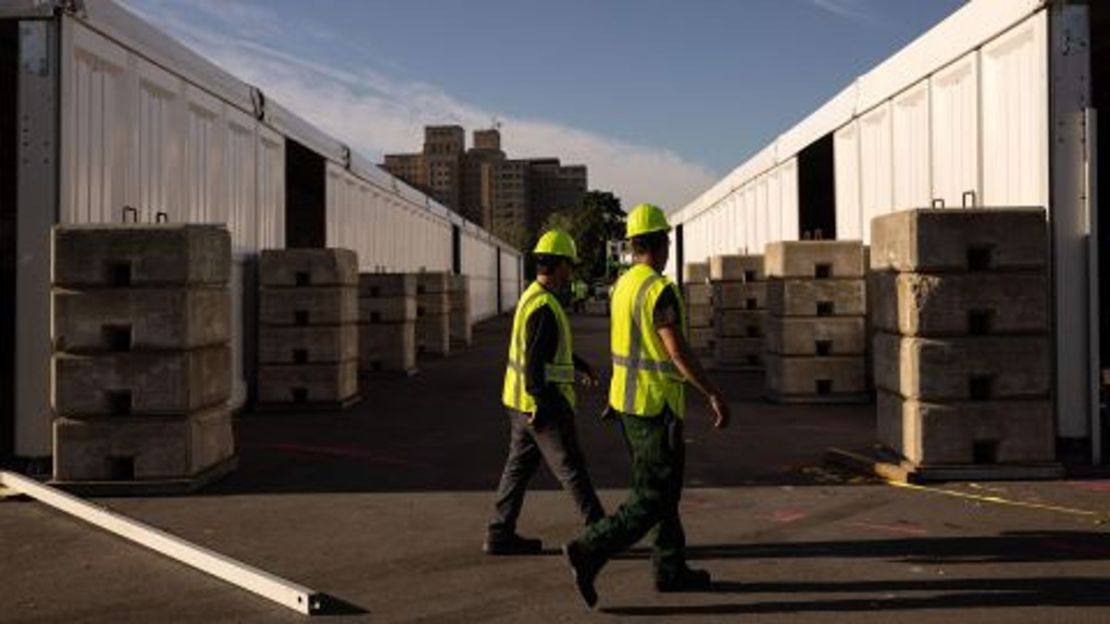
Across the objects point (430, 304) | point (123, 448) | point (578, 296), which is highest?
point (578, 296)

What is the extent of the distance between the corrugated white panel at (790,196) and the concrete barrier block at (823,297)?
4503 mm

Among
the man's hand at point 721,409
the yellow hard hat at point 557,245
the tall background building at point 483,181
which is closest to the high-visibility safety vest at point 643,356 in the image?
the man's hand at point 721,409

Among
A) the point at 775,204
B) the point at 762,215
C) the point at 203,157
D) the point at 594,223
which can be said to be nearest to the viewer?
the point at 203,157

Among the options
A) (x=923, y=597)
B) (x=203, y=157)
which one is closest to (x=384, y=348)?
(x=203, y=157)

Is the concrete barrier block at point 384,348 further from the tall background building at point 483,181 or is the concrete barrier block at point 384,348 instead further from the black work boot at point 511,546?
the tall background building at point 483,181

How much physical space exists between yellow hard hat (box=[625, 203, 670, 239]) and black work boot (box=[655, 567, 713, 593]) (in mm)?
1768

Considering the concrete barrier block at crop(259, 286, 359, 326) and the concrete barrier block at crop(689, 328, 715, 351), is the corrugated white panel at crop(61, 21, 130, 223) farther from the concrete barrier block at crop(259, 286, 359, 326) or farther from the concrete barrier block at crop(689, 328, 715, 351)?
the concrete barrier block at crop(689, 328, 715, 351)

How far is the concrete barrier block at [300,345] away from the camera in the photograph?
45.8 feet

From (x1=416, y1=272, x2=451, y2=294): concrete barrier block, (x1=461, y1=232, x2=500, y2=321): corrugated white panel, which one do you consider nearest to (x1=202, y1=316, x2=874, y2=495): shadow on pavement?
(x1=416, y1=272, x2=451, y2=294): concrete barrier block

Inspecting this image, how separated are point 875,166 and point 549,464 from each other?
29.7 ft

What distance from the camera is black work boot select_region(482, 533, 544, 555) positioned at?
6191mm

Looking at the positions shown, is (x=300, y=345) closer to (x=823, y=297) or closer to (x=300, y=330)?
(x=300, y=330)

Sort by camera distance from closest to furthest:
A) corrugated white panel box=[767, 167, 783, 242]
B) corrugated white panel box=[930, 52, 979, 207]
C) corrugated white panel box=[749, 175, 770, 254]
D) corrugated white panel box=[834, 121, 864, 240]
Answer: corrugated white panel box=[930, 52, 979, 207] → corrugated white panel box=[834, 121, 864, 240] → corrugated white panel box=[767, 167, 783, 242] → corrugated white panel box=[749, 175, 770, 254]

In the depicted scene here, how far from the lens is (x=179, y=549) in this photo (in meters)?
6.05
